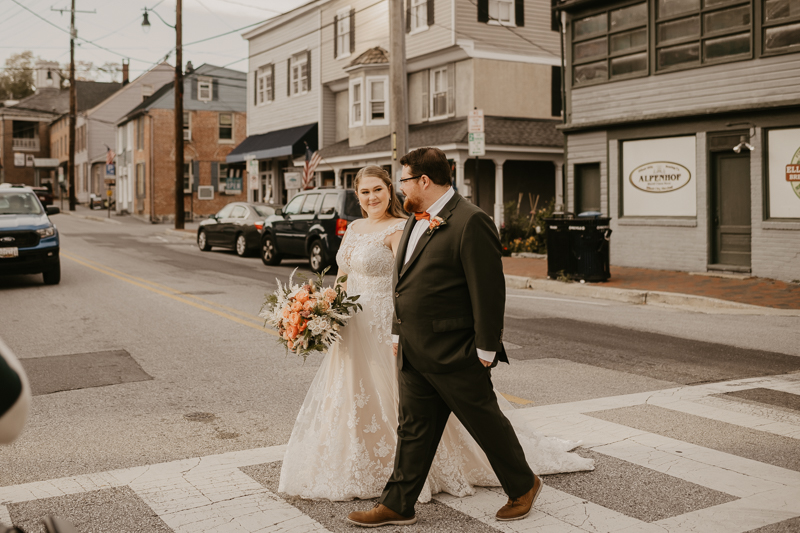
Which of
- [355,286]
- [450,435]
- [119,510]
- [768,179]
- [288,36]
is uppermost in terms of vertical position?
[288,36]

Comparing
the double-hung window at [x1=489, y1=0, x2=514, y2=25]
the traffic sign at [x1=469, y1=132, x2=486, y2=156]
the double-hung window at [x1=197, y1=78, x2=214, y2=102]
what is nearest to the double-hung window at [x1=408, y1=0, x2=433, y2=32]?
the double-hung window at [x1=489, y1=0, x2=514, y2=25]

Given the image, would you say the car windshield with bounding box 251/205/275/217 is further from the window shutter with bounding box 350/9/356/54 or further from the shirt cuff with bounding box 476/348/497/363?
the shirt cuff with bounding box 476/348/497/363

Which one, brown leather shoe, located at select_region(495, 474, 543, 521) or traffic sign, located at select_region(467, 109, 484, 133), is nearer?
brown leather shoe, located at select_region(495, 474, 543, 521)

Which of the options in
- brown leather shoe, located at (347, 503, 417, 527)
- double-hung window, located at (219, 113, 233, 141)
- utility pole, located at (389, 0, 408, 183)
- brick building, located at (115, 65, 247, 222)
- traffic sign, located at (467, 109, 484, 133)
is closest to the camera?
brown leather shoe, located at (347, 503, 417, 527)

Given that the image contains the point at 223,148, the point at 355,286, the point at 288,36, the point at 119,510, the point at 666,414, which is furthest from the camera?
the point at 223,148

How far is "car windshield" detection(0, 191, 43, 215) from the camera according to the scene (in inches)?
602

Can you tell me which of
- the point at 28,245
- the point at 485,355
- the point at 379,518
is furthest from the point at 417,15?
the point at 379,518

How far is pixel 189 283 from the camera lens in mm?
15312

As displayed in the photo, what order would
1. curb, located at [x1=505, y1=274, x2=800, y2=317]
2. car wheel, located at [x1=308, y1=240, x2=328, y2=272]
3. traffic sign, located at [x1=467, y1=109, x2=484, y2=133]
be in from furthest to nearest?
car wheel, located at [x1=308, y1=240, x2=328, y2=272], traffic sign, located at [x1=467, y1=109, x2=484, y2=133], curb, located at [x1=505, y1=274, x2=800, y2=317]

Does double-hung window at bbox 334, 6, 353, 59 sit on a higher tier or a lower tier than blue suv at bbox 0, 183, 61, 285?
higher

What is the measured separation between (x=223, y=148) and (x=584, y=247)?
36.9 m

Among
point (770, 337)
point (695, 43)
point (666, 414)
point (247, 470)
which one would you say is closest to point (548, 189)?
point (695, 43)

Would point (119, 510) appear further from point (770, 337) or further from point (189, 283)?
point (189, 283)

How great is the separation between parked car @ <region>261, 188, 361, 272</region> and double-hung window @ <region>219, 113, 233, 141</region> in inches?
1196
